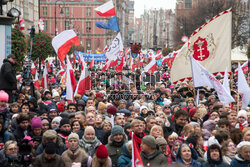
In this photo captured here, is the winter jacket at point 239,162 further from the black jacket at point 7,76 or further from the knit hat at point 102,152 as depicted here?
the black jacket at point 7,76

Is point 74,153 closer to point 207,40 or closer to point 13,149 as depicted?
point 13,149

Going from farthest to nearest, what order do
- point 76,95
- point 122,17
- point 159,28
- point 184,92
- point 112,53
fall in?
point 159,28 → point 122,17 → point 112,53 → point 184,92 → point 76,95

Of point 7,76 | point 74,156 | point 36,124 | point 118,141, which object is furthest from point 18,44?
point 74,156

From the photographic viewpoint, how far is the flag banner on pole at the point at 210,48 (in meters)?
13.4

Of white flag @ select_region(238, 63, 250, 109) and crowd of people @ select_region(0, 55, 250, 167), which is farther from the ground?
white flag @ select_region(238, 63, 250, 109)

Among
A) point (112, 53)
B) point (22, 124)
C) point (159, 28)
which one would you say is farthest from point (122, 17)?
point (22, 124)

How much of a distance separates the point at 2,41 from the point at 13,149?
23.9 feet

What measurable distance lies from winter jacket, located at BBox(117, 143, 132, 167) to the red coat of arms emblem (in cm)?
703

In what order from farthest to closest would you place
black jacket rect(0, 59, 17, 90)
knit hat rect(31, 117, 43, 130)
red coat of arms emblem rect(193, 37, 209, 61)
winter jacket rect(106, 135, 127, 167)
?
red coat of arms emblem rect(193, 37, 209, 61), black jacket rect(0, 59, 17, 90), knit hat rect(31, 117, 43, 130), winter jacket rect(106, 135, 127, 167)

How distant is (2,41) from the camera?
1380cm

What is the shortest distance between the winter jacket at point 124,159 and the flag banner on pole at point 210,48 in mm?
6657

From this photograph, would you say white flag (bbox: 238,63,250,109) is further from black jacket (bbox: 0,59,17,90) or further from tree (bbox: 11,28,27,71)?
tree (bbox: 11,28,27,71)

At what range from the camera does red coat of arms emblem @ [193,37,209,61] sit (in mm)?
13547

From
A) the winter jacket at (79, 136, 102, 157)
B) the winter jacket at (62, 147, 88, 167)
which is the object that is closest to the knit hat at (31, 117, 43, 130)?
the winter jacket at (79, 136, 102, 157)
